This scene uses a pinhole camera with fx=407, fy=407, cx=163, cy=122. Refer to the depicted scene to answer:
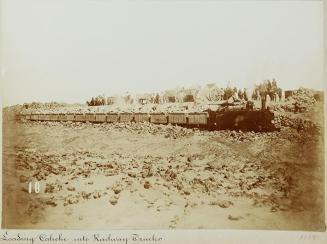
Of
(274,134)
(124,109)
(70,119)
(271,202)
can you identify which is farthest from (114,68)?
(271,202)

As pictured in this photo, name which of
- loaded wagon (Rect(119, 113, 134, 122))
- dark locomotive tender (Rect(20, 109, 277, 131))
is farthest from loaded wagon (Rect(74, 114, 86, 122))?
loaded wagon (Rect(119, 113, 134, 122))

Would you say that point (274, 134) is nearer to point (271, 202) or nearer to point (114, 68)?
point (271, 202)

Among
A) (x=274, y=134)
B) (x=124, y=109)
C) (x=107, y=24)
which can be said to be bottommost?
A: (x=274, y=134)

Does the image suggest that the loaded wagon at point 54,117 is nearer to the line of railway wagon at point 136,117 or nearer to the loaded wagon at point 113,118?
the line of railway wagon at point 136,117

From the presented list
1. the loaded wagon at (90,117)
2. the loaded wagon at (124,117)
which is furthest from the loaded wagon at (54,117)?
the loaded wagon at (124,117)

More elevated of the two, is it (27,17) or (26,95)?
(27,17)

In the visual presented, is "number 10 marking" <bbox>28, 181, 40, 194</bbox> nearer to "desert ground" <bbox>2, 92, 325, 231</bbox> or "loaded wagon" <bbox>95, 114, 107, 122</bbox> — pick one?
"desert ground" <bbox>2, 92, 325, 231</bbox>

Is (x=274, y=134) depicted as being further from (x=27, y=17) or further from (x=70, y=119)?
(x=27, y=17)
